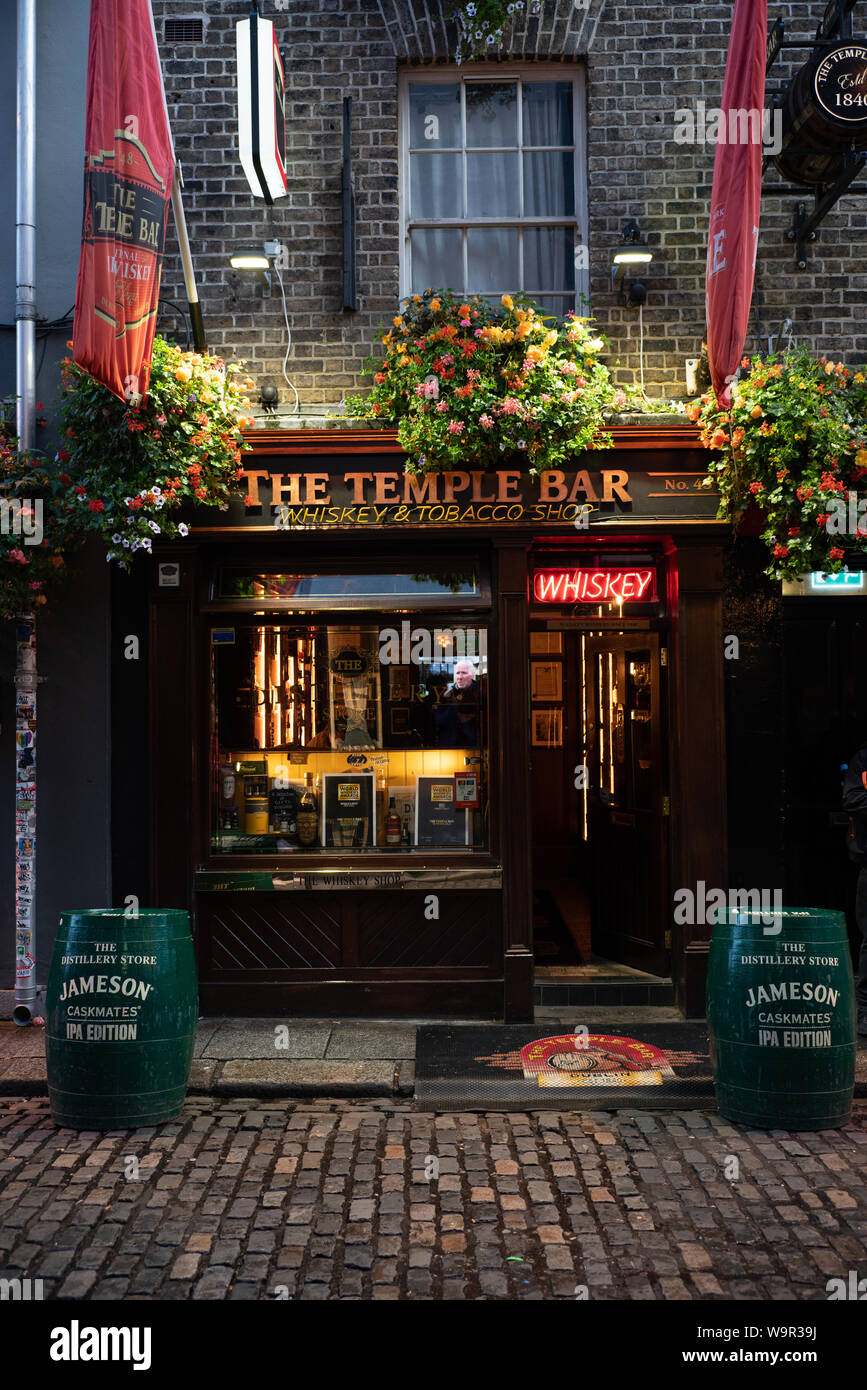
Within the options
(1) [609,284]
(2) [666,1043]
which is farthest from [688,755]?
(1) [609,284]

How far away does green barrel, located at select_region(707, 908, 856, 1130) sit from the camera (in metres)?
5.55

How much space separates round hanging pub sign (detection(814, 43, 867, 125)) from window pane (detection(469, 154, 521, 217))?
2293 mm

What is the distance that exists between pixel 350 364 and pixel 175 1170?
566 cm

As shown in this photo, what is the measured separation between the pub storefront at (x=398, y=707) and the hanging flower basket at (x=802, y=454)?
65 centimetres

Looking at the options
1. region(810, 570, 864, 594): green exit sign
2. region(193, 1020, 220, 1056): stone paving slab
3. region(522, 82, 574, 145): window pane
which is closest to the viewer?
region(193, 1020, 220, 1056): stone paving slab

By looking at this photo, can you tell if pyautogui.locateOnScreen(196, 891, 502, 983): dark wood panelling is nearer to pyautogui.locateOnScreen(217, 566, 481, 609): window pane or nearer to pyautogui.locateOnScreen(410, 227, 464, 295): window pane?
pyautogui.locateOnScreen(217, 566, 481, 609): window pane

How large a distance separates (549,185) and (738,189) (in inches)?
78.2

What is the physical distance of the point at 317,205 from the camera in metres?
8.05

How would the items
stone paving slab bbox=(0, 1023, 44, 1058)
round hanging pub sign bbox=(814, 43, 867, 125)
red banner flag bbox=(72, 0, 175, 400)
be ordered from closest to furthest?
red banner flag bbox=(72, 0, 175, 400) → stone paving slab bbox=(0, 1023, 44, 1058) → round hanging pub sign bbox=(814, 43, 867, 125)

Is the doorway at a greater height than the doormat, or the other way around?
the doorway

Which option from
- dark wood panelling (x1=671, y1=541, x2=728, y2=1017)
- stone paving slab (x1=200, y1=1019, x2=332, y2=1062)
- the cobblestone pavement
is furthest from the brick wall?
the cobblestone pavement

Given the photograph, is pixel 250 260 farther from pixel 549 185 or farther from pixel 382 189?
pixel 549 185

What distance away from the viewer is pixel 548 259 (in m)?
8.33

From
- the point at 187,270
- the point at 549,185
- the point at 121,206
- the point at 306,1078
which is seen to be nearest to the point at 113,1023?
the point at 306,1078
